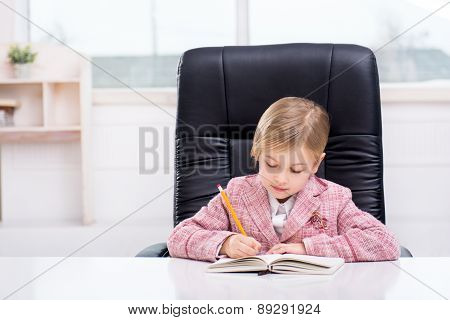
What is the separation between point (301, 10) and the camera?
2723 mm

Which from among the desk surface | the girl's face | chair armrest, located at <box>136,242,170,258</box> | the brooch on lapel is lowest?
chair armrest, located at <box>136,242,170,258</box>

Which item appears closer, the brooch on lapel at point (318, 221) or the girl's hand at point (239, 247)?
the girl's hand at point (239, 247)

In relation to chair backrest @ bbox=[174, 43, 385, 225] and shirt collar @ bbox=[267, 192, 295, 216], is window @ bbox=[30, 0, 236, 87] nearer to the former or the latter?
chair backrest @ bbox=[174, 43, 385, 225]

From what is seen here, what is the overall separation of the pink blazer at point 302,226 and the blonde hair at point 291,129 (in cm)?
11

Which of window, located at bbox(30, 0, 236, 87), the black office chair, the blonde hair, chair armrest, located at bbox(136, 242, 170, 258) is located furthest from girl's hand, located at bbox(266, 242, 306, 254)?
window, located at bbox(30, 0, 236, 87)

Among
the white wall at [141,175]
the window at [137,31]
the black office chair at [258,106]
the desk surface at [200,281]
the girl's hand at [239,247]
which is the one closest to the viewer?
the desk surface at [200,281]

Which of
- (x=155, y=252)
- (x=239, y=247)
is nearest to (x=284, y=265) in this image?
(x=239, y=247)

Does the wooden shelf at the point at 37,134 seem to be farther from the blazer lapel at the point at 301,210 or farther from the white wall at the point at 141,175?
the blazer lapel at the point at 301,210

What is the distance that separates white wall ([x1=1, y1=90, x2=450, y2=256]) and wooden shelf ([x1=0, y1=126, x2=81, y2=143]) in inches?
4.5

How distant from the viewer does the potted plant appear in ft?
8.70

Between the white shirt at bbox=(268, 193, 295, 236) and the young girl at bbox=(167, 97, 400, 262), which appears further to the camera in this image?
the white shirt at bbox=(268, 193, 295, 236)

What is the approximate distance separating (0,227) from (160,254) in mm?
1441

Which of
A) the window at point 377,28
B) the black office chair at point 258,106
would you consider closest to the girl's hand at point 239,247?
the black office chair at point 258,106

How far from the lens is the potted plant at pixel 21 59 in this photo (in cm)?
265
